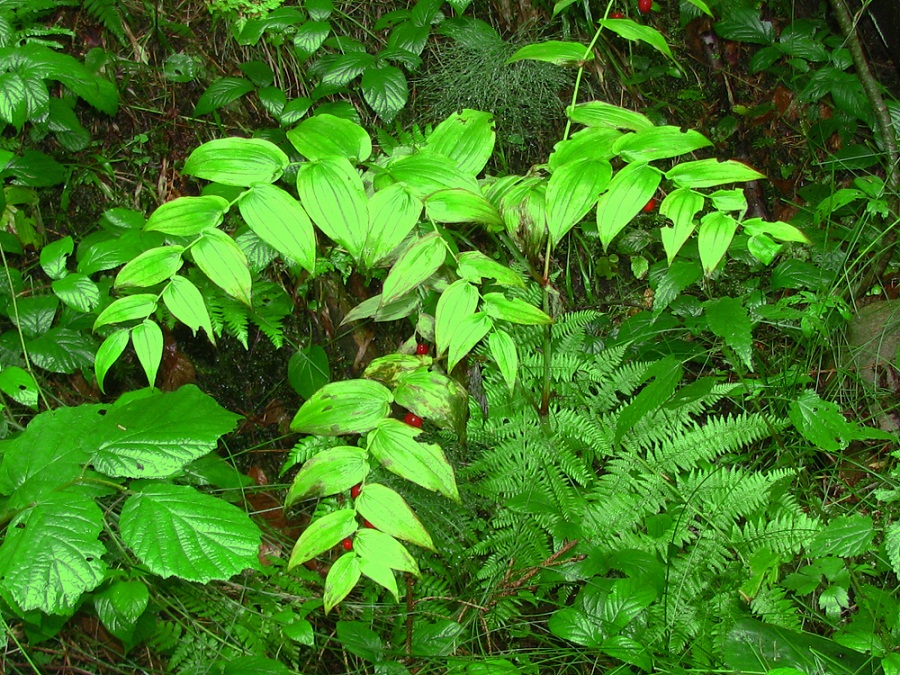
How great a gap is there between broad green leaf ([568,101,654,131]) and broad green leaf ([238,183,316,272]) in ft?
2.26

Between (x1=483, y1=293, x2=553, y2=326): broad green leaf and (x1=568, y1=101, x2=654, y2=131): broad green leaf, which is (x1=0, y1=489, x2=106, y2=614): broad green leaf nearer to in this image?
(x1=483, y1=293, x2=553, y2=326): broad green leaf

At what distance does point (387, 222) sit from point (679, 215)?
23.4 inches

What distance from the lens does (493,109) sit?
112 inches

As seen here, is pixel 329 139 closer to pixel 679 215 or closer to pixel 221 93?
pixel 679 215

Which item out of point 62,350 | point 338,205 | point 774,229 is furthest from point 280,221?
point 62,350

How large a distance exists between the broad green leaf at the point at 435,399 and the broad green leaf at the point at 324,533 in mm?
266

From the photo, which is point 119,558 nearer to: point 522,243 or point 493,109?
point 522,243

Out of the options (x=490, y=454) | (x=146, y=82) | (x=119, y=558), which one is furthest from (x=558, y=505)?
(x=146, y=82)

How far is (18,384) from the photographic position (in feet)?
7.03

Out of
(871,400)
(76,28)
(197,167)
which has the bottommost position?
(871,400)

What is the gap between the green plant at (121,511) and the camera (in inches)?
59.7

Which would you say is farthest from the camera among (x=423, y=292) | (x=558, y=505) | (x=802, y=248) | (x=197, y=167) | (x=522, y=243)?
(x=802, y=248)

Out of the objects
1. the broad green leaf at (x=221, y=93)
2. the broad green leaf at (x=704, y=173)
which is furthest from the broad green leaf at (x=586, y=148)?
the broad green leaf at (x=221, y=93)

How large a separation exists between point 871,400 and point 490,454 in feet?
5.01
